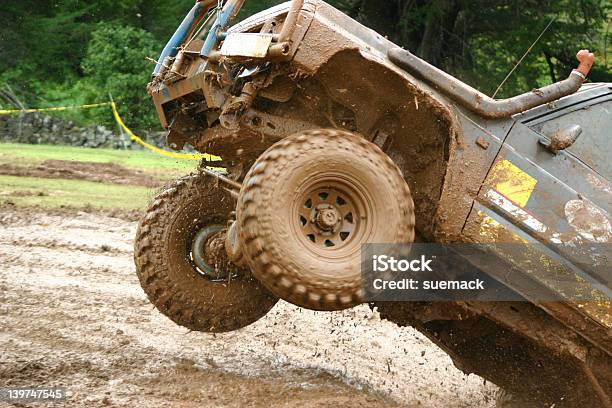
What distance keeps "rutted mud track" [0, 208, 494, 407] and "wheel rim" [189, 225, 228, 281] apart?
1.93ft

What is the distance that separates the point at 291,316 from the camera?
7.41 meters

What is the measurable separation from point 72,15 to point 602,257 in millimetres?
27907

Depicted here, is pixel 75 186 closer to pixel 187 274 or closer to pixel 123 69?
pixel 187 274

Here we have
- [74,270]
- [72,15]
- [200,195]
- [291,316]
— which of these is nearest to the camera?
[200,195]

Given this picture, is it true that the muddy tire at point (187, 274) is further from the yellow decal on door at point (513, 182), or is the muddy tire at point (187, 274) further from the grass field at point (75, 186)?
the grass field at point (75, 186)

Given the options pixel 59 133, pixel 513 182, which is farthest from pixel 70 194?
pixel 59 133

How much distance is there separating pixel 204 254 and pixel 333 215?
1617 mm

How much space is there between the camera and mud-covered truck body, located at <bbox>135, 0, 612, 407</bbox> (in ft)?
14.9

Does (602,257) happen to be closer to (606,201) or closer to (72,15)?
(606,201)

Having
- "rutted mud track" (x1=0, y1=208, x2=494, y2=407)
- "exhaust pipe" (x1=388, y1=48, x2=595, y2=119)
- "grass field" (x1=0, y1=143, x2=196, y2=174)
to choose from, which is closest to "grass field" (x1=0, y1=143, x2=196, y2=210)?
"grass field" (x1=0, y1=143, x2=196, y2=174)

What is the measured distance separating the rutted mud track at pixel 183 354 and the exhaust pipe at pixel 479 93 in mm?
1819

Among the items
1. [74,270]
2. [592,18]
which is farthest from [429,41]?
[74,270]

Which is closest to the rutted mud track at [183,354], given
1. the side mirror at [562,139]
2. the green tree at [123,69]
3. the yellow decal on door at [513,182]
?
the yellow decal on door at [513,182]

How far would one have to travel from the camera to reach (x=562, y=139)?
4965 millimetres
